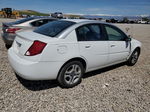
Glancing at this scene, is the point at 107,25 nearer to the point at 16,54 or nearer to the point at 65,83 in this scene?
the point at 65,83

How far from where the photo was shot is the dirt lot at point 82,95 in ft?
9.68

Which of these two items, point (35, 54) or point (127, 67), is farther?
point (127, 67)

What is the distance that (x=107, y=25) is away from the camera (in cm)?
431

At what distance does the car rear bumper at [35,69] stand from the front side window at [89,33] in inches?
34.3

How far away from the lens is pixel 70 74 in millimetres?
3602

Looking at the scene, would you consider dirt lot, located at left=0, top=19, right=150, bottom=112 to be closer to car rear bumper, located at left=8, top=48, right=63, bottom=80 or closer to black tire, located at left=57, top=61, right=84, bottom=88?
black tire, located at left=57, top=61, right=84, bottom=88

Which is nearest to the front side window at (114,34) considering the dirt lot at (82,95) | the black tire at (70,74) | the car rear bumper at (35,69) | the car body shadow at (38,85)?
the dirt lot at (82,95)

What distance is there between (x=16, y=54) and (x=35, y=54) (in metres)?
0.66

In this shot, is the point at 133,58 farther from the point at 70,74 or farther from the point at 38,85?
the point at 38,85

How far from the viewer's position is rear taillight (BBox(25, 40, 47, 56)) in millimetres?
3007

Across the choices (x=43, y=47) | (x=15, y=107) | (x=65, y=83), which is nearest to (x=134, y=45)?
(x=65, y=83)

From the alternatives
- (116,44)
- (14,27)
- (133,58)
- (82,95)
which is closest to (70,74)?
(82,95)

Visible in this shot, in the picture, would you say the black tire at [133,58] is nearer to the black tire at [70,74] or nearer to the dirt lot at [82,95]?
the dirt lot at [82,95]

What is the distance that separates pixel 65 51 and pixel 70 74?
653 millimetres
